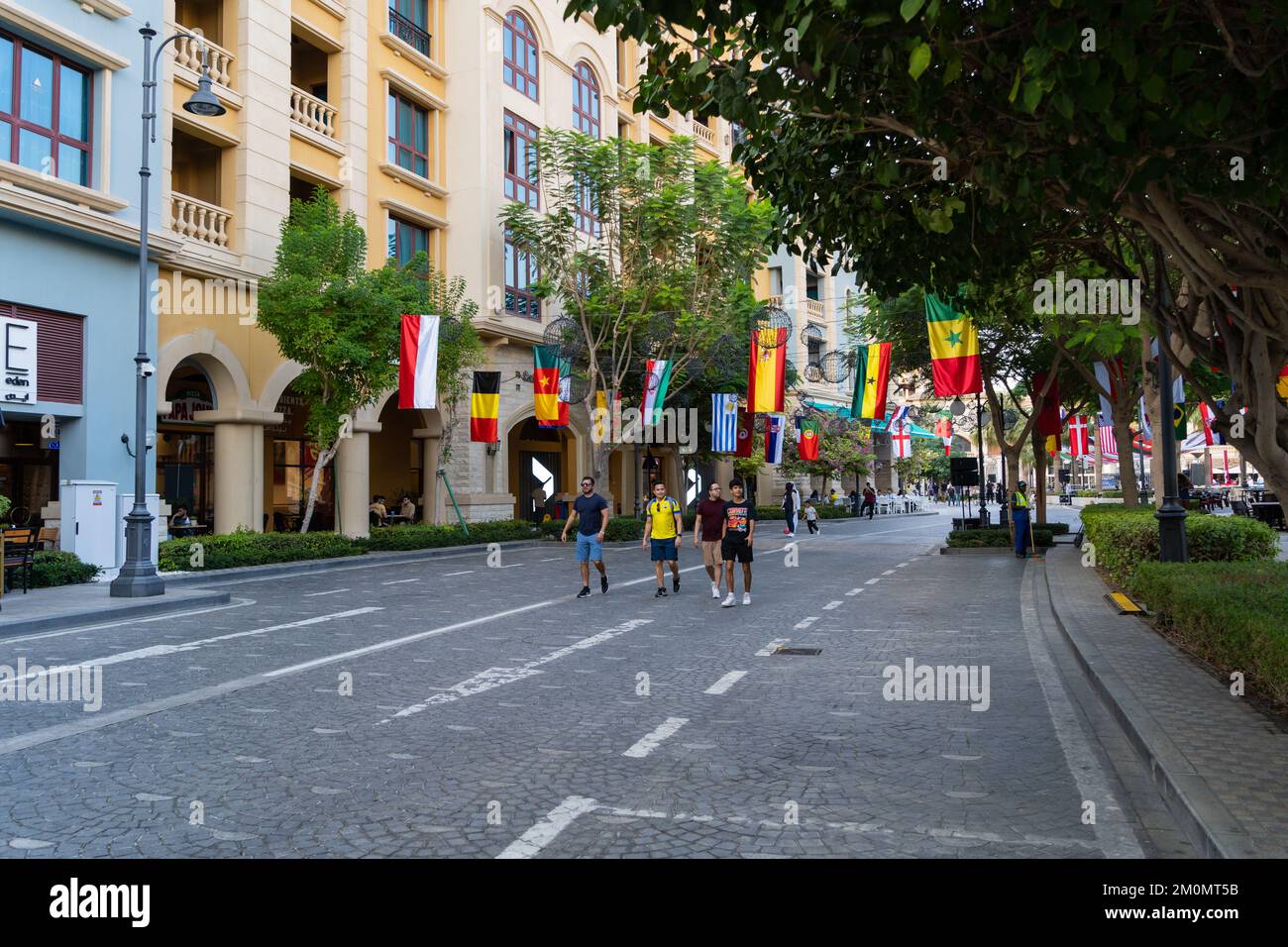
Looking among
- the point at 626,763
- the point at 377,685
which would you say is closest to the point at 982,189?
the point at 626,763

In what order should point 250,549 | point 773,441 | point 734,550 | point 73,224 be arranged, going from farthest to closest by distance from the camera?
point 773,441
point 250,549
point 73,224
point 734,550

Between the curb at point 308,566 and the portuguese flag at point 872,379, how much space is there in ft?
34.8

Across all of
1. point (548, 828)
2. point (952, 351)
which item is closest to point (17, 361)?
point (548, 828)

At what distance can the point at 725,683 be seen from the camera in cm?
812

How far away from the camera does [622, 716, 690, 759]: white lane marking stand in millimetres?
5898

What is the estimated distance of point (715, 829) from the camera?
4.56 m

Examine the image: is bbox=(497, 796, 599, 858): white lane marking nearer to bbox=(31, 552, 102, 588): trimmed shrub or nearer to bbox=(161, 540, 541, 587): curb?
bbox=(31, 552, 102, 588): trimmed shrub

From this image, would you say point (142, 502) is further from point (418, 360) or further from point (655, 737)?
point (655, 737)

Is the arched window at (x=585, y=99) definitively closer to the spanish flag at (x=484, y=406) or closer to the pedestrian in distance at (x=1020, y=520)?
the spanish flag at (x=484, y=406)

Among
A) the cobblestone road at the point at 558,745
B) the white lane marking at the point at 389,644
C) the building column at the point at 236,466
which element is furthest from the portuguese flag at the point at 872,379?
the building column at the point at 236,466

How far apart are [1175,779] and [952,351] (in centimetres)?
1561

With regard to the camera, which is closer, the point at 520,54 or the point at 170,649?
the point at 170,649
